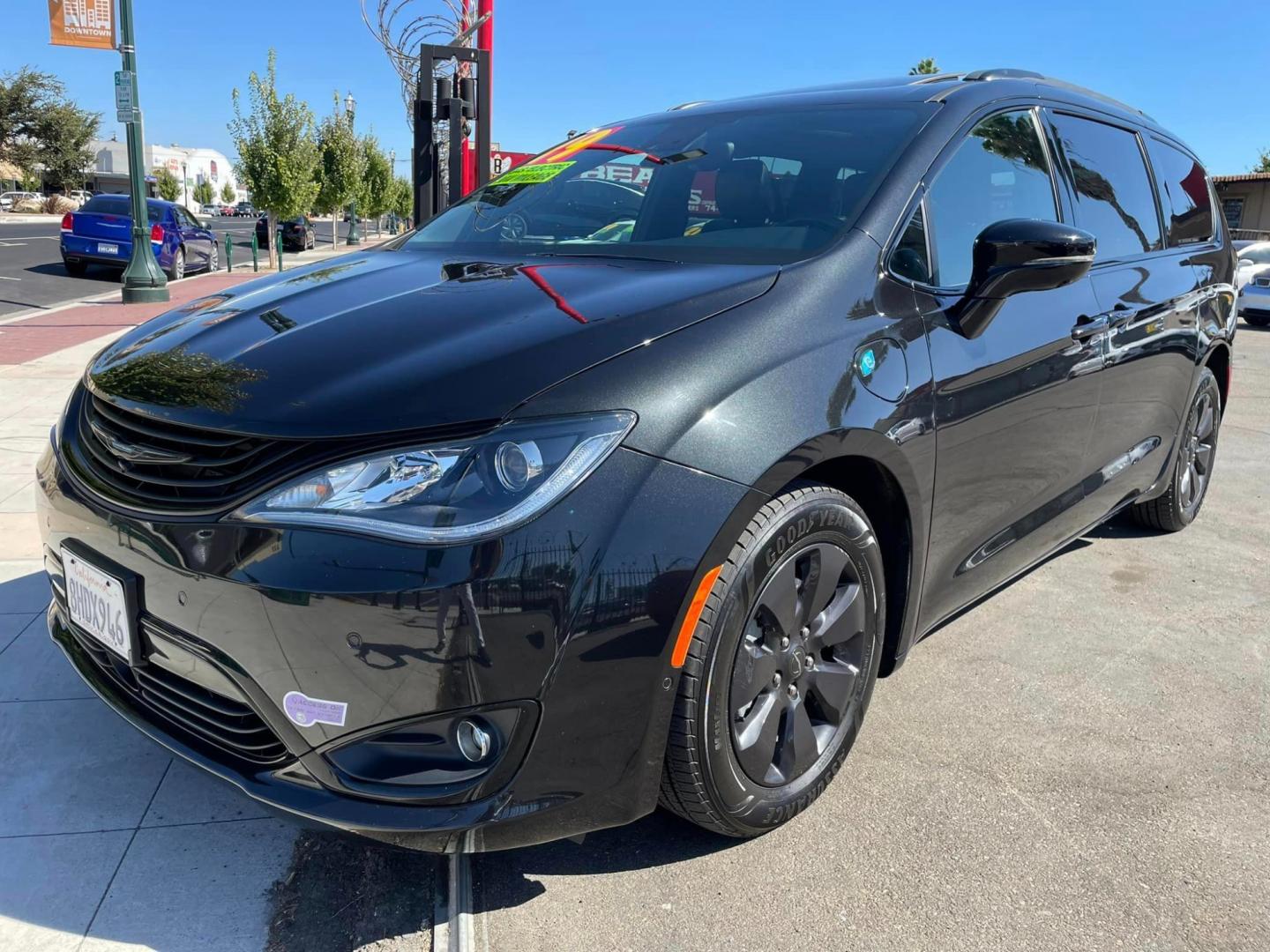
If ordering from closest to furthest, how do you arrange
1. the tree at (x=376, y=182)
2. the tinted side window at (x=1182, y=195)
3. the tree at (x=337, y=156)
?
1. the tinted side window at (x=1182, y=195)
2. the tree at (x=337, y=156)
3. the tree at (x=376, y=182)

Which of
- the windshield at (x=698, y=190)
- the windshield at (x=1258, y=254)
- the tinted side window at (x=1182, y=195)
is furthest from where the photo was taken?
the windshield at (x=1258, y=254)

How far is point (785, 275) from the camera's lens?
221cm

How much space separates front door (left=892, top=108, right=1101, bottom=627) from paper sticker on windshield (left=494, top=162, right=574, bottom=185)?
1314 mm

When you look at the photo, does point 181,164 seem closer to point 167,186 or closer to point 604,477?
point 167,186

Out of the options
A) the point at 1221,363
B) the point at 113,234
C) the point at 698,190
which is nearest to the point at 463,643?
the point at 698,190

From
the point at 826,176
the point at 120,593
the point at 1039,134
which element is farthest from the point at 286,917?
the point at 1039,134

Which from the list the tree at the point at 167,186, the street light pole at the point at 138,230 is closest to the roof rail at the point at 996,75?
the street light pole at the point at 138,230

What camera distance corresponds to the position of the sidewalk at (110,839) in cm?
202

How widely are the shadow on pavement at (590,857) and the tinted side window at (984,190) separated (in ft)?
4.92

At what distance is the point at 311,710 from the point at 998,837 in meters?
1.63

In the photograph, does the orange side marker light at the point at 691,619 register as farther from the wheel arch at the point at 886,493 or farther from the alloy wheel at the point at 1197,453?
the alloy wheel at the point at 1197,453

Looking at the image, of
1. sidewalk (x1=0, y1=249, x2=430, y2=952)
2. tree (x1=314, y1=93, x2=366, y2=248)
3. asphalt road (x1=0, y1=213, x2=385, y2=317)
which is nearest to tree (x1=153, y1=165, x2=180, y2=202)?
tree (x1=314, y1=93, x2=366, y2=248)

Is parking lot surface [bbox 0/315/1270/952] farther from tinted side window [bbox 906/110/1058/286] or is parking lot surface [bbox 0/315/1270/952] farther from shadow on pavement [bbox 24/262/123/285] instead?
shadow on pavement [bbox 24/262/123/285]

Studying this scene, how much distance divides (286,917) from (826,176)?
2.19m
